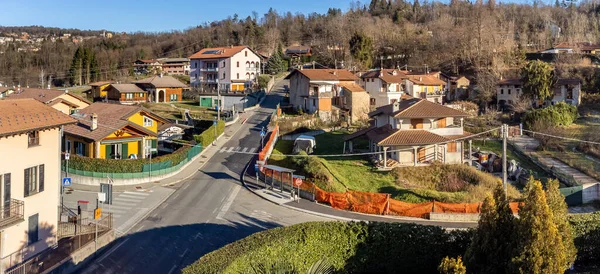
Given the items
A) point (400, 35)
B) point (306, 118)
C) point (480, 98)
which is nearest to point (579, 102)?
point (480, 98)

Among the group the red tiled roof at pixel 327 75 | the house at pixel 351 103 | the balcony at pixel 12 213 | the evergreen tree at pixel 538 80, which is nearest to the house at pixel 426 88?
the red tiled roof at pixel 327 75

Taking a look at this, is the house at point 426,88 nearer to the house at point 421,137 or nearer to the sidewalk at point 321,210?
the house at point 421,137

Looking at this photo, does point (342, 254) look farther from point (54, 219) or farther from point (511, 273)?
point (54, 219)

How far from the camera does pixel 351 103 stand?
5753 cm

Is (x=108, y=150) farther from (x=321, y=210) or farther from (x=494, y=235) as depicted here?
(x=494, y=235)

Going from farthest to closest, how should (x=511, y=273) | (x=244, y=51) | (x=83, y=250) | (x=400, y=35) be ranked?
(x=400, y=35)
(x=244, y=51)
(x=83, y=250)
(x=511, y=273)

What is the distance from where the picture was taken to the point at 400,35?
103500 millimetres

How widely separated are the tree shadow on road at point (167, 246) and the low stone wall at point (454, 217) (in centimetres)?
815

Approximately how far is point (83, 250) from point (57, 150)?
5331 mm

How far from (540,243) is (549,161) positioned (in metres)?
31.3

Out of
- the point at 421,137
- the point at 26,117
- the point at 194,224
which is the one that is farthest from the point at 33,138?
the point at 421,137

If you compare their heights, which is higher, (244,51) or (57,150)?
(244,51)

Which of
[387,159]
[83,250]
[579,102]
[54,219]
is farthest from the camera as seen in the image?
[579,102]

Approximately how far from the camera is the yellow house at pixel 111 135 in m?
34.1
